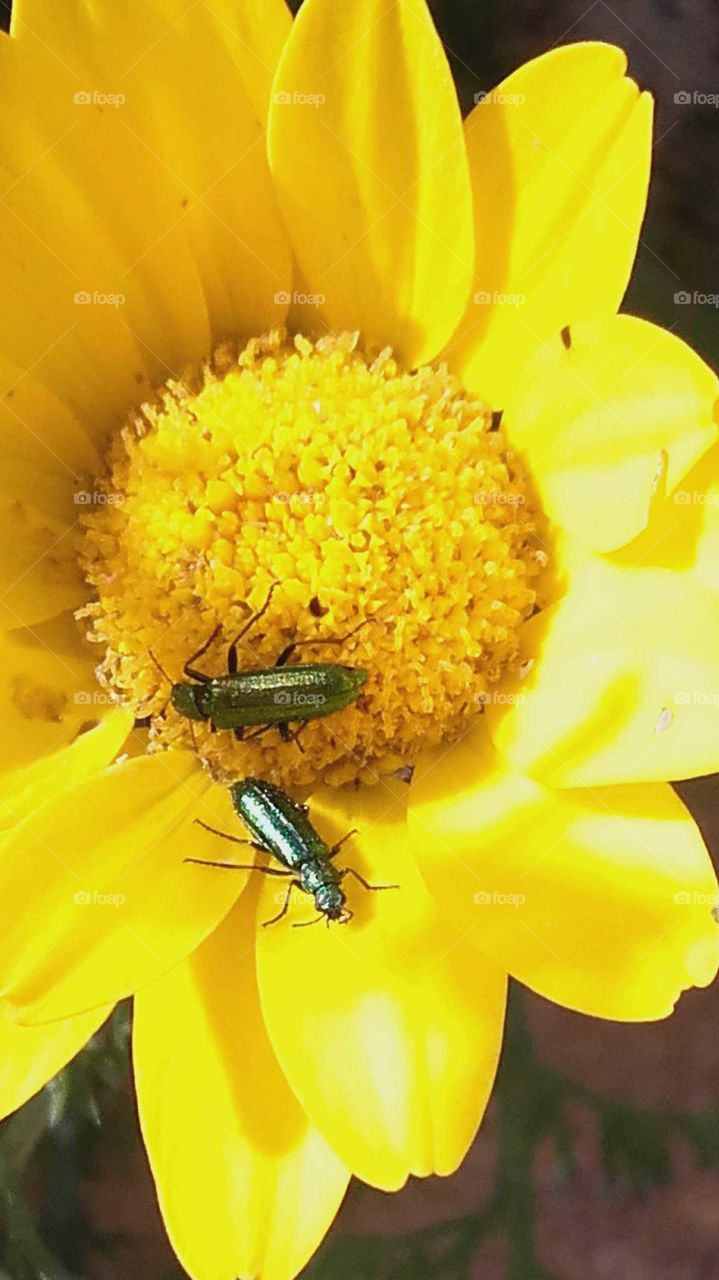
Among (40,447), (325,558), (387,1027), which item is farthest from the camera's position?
(40,447)

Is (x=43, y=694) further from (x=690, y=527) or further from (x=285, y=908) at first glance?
(x=690, y=527)

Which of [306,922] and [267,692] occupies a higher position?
[267,692]

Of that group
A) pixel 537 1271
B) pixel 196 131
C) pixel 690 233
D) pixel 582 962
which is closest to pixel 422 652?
pixel 582 962

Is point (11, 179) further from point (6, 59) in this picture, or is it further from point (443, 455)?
point (443, 455)

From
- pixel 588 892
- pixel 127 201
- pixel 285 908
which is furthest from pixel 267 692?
pixel 127 201

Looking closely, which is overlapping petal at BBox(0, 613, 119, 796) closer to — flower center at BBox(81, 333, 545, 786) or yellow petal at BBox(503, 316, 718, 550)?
flower center at BBox(81, 333, 545, 786)

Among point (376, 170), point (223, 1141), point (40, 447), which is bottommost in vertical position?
point (223, 1141)

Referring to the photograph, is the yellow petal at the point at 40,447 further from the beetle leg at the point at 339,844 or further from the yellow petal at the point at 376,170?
the beetle leg at the point at 339,844

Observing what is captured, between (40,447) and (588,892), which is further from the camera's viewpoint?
(40,447)

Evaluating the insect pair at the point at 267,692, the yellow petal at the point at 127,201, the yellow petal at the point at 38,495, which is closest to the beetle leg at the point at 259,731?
the insect pair at the point at 267,692
